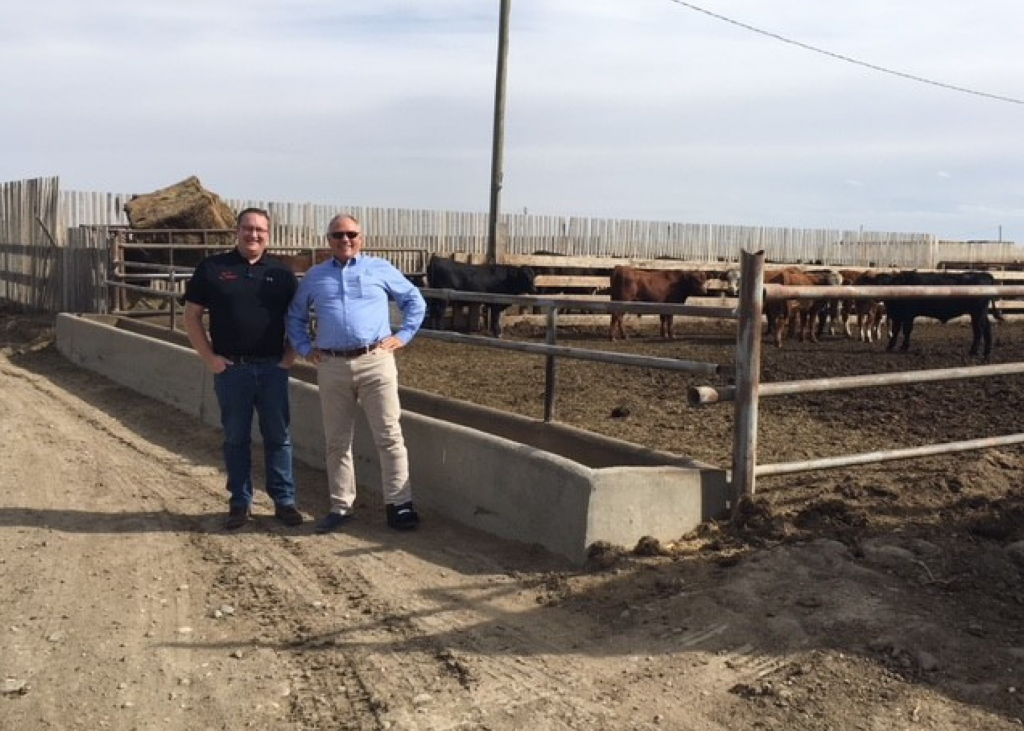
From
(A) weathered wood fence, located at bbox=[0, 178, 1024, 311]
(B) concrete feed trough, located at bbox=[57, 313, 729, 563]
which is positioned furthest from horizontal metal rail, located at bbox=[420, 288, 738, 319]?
(A) weathered wood fence, located at bbox=[0, 178, 1024, 311]

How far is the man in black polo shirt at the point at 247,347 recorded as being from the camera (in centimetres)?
623

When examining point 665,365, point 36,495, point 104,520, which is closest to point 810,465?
point 665,365

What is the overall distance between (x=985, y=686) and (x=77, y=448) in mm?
6932

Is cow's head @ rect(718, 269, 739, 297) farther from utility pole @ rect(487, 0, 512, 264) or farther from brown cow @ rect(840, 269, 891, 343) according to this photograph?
utility pole @ rect(487, 0, 512, 264)

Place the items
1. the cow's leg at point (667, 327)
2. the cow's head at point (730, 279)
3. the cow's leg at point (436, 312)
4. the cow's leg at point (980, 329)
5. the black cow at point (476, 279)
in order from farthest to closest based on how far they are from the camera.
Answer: the cow's head at point (730, 279) < the cow's leg at point (667, 327) < the black cow at point (476, 279) < the cow's leg at point (436, 312) < the cow's leg at point (980, 329)

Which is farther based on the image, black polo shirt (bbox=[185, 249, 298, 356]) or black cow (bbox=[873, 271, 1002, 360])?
black cow (bbox=[873, 271, 1002, 360])

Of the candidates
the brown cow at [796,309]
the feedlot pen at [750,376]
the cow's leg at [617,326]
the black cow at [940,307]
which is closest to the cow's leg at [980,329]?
the black cow at [940,307]

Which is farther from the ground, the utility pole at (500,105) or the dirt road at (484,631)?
the utility pole at (500,105)

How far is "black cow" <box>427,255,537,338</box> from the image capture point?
737 inches

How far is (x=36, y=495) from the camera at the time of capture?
697 cm

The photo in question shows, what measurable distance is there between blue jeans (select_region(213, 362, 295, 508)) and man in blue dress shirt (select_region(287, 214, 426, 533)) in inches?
11.0

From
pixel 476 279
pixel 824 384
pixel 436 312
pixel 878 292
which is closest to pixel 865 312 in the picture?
pixel 476 279

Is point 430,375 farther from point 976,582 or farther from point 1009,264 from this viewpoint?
point 1009,264

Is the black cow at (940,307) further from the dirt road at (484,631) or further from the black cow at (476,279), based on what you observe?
the dirt road at (484,631)
